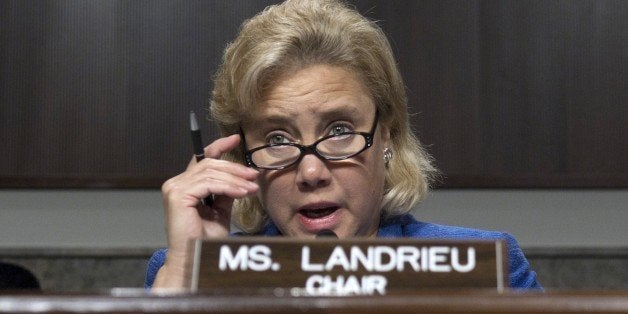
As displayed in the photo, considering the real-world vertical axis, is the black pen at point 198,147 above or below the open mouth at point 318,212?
above

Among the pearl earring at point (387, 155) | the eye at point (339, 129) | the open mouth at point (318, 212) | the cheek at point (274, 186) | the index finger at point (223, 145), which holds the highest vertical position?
the eye at point (339, 129)

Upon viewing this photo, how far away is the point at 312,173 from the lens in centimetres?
134

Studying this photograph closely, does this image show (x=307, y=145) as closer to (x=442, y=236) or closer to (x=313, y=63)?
(x=313, y=63)

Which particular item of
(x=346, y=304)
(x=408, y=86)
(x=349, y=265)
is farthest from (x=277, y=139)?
(x=408, y=86)

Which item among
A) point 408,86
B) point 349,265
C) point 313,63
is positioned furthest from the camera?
point 408,86

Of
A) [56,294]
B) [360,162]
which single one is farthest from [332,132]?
[56,294]

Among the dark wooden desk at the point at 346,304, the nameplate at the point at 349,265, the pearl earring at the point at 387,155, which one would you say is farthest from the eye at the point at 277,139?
the dark wooden desk at the point at 346,304

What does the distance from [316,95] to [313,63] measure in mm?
85

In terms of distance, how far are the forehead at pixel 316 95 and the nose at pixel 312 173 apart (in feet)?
0.24

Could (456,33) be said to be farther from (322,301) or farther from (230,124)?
(322,301)

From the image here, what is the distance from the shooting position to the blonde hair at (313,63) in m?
1.45

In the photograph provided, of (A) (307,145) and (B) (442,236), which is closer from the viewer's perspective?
(A) (307,145)

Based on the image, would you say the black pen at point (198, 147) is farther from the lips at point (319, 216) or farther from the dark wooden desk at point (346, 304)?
the dark wooden desk at point (346, 304)

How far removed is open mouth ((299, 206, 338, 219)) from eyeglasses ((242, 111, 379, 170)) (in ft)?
0.25
